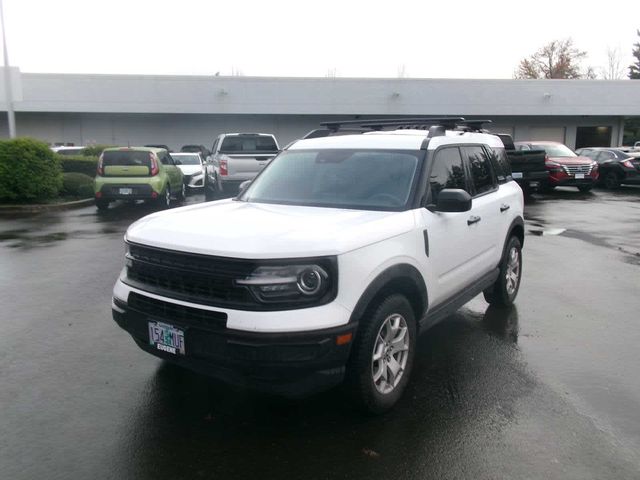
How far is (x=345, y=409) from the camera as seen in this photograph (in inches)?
157

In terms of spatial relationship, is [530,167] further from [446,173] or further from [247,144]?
[446,173]

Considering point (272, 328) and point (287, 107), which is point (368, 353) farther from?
point (287, 107)

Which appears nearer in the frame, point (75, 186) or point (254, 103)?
point (75, 186)

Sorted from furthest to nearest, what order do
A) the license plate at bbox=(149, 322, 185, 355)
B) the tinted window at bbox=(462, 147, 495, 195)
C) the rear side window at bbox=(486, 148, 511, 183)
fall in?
the rear side window at bbox=(486, 148, 511, 183)
the tinted window at bbox=(462, 147, 495, 195)
the license plate at bbox=(149, 322, 185, 355)

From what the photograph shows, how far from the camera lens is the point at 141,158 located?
50.4ft

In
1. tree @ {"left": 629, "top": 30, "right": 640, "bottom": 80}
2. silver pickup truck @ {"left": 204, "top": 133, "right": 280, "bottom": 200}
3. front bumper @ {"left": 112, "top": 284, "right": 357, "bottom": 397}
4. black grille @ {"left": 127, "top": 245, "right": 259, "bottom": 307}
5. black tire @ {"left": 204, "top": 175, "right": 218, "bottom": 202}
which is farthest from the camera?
tree @ {"left": 629, "top": 30, "right": 640, "bottom": 80}

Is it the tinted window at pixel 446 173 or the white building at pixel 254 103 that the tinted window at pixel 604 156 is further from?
the tinted window at pixel 446 173

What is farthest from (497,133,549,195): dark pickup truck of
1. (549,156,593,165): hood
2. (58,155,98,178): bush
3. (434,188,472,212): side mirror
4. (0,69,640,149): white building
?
(0,69,640,149): white building

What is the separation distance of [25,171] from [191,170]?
6.60 metres

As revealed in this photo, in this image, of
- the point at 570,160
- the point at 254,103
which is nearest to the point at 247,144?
the point at 570,160

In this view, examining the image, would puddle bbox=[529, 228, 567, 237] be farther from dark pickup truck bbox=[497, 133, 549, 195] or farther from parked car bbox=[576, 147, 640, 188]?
parked car bbox=[576, 147, 640, 188]

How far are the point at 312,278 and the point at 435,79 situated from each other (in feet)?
110

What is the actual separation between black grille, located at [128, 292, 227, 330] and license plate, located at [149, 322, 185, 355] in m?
0.06

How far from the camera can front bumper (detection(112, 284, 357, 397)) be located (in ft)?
10.7
